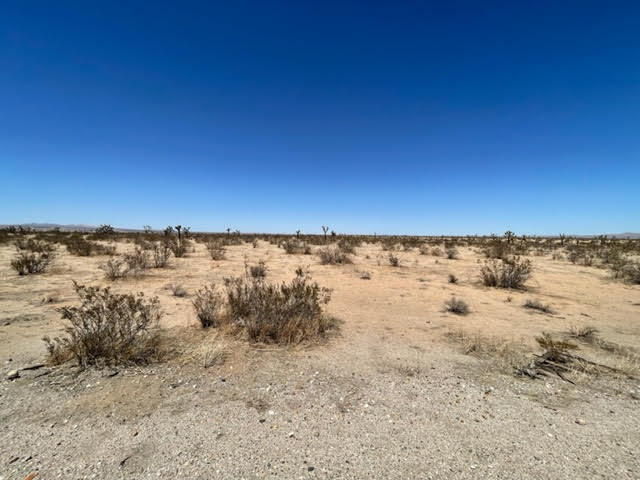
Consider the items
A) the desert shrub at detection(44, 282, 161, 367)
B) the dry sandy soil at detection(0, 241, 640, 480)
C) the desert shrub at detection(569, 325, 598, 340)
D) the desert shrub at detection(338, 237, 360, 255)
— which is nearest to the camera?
the dry sandy soil at detection(0, 241, 640, 480)

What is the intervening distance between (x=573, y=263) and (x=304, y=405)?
60.9 ft

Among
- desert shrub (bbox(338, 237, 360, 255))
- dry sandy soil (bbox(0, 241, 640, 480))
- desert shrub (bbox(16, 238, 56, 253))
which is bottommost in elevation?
dry sandy soil (bbox(0, 241, 640, 480))

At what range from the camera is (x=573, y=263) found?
15.1m

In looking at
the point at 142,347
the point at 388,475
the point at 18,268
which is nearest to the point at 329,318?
the point at 142,347

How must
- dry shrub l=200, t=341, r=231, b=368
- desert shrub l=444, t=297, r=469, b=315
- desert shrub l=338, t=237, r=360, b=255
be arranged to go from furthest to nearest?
desert shrub l=338, t=237, r=360, b=255 → desert shrub l=444, t=297, r=469, b=315 → dry shrub l=200, t=341, r=231, b=368

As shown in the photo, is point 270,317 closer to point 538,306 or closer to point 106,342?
point 106,342

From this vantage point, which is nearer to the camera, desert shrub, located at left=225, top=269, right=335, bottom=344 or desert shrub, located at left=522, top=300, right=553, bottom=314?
desert shrub, located at left=225, top=269, right=335, bottom=344

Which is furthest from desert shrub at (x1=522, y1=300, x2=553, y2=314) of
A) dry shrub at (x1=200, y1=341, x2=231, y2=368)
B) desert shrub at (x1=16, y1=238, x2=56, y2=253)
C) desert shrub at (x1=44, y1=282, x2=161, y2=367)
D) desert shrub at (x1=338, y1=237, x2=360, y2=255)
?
desert shrub at (x1=16, y1=238, x2=56, y2=253)

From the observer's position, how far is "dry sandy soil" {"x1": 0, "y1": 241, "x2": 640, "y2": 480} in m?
2.09

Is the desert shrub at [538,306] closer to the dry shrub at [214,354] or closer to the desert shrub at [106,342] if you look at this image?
the dry shrub at [214,354]

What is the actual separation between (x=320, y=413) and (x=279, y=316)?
218cm

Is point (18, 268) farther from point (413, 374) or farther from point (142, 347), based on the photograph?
point (413, 374)

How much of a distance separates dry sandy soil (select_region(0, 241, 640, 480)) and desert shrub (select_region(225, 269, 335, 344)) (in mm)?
313

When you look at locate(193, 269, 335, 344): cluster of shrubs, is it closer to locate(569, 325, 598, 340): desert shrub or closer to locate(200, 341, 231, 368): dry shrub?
locate(200, 341, 231, 368): dry shrub
